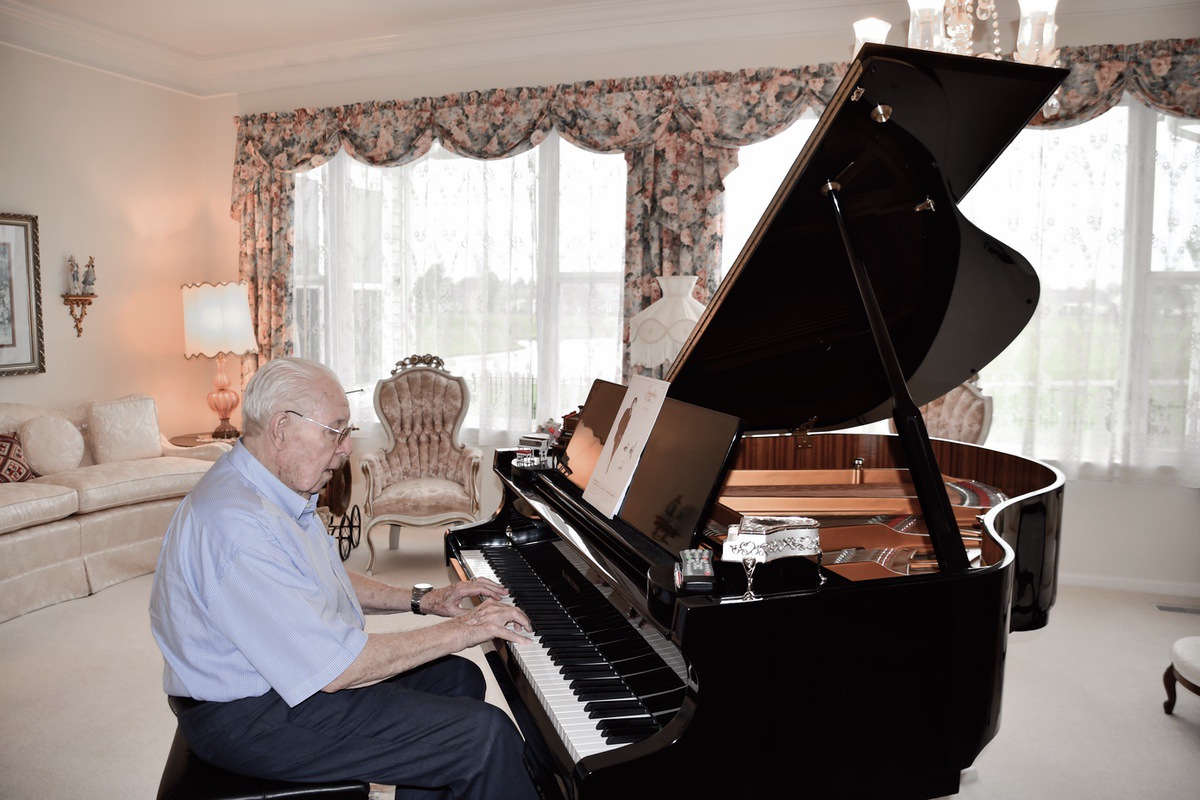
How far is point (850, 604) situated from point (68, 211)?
19.3ft

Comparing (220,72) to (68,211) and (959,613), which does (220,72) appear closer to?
(68,211)

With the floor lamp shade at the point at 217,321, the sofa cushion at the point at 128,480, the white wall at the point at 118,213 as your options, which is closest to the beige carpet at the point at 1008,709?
the sofa cushion at the point at 128,480

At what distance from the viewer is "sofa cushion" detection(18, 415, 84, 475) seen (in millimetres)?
4781

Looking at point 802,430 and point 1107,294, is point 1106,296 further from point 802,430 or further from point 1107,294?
point 802,430

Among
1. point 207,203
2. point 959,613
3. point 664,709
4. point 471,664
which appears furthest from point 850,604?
point 207,203

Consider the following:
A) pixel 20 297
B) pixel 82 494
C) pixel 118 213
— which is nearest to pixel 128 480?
pixel 82 494

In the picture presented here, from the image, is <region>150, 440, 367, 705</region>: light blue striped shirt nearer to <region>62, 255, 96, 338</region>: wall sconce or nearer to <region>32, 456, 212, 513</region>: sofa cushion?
<region>32, 456, 212, 513</region>: sofa cushion

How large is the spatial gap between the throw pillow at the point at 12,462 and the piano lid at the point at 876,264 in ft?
12.9

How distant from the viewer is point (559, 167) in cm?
552

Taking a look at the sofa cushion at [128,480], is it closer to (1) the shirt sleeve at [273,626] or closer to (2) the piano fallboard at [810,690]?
(1) the shirt sleeve at [273,626]

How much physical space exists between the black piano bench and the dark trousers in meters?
0.03

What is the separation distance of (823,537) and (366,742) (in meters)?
1.25

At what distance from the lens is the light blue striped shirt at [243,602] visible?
5.34 feet

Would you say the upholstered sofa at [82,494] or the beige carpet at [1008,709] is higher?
the upholstered sofa at [82,494]
